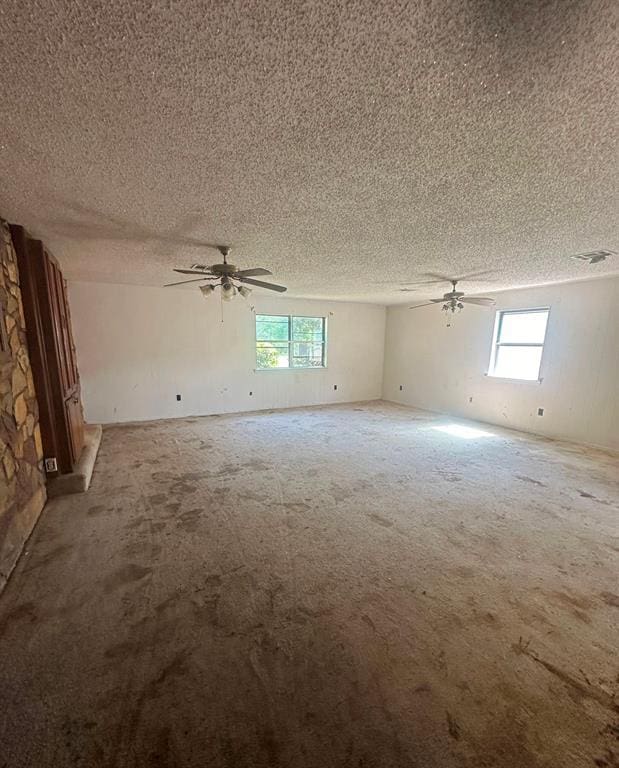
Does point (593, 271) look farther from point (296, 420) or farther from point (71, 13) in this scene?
point (71, 13)

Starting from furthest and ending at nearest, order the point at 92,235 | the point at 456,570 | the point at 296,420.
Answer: the point at 296,420 → the point at 92,235 → the point at 456,570

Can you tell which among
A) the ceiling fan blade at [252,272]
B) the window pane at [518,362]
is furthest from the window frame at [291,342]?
the window pane at [518,362]

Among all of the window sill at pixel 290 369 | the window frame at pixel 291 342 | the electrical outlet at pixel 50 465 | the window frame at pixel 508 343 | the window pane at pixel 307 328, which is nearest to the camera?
the electrical outlet at pixel 50 465

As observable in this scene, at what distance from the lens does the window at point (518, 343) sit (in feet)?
16.4

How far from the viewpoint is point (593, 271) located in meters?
3.79

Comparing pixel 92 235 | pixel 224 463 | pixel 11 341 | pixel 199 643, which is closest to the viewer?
pixel 199 643

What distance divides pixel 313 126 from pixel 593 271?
4.24 m

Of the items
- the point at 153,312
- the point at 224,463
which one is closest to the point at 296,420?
the point at 224,463

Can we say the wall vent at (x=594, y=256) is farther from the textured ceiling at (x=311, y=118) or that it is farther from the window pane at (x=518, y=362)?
the window pane at (x=518, y=362)

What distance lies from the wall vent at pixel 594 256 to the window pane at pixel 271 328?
15.3 feet

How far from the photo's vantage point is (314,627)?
1.57 metres

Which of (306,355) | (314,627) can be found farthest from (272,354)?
(314,627)

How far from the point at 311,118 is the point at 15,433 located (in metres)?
2.72

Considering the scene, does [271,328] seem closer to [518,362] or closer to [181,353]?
[181,353]
